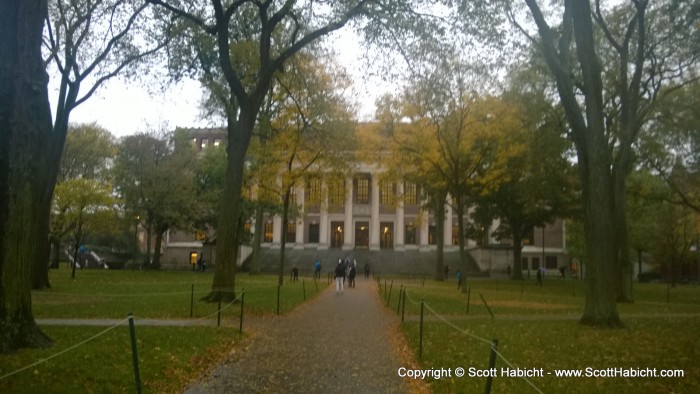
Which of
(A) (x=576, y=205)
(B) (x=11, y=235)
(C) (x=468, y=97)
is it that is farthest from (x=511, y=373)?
(A) (x=576, y=205)

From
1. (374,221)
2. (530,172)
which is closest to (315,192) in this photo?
(530,172)

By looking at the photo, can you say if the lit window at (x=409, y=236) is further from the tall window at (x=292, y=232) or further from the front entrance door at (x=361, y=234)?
the tall window at (x=292, y=232)

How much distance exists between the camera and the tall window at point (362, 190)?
2916 inches

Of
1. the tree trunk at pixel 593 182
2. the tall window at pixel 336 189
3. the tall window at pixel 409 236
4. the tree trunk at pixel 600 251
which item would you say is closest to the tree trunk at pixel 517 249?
the tall window at pixel 336 189

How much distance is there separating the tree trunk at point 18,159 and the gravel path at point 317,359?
10.5ft

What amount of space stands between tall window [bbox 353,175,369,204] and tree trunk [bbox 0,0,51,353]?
211 feet

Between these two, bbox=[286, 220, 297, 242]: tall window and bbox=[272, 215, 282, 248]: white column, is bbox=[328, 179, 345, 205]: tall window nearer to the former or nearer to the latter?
bbox=[272, 215, 282, 248]: white column

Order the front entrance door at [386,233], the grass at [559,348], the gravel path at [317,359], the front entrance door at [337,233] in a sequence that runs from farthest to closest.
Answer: the front entrance door at [386,233], the front entrance door at [337,233], the gravel path at [317,359], the grass at [559,348]

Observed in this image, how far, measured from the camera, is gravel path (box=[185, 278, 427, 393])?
8469 millimetres

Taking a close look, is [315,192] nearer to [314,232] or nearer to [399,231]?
[399,231]

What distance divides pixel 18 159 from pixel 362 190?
65.9 metres

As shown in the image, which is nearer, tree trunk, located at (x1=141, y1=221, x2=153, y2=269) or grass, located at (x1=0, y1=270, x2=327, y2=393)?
grass, located at (x1=0, y1=270, x2=327, y2=393)

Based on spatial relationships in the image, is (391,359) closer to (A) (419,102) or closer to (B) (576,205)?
(A) (419,102)

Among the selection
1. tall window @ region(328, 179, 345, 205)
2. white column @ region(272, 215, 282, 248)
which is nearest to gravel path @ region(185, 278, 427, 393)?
tall window @ region(328, 179, 345, 205)
